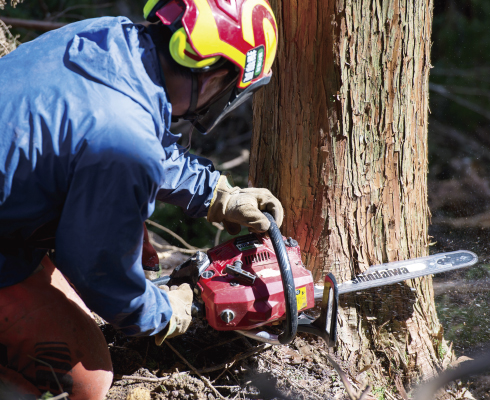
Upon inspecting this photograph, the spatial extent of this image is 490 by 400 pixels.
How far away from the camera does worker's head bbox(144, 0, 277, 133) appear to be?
157 centimetres

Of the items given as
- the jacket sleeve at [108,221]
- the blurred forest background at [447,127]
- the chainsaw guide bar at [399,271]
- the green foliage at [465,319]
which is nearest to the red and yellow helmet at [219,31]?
the jacket sleeve at [108,221]

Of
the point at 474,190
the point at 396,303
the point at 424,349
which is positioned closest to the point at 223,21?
the point at 396,303

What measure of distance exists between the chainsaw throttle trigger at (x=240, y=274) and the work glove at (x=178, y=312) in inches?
11.1

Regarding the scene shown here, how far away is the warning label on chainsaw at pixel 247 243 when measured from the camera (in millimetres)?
2240

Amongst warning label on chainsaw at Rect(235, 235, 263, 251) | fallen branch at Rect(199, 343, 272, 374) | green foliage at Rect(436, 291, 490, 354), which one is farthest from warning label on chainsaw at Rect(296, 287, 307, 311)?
green foliage at Rect(436, 291, 490, 354)

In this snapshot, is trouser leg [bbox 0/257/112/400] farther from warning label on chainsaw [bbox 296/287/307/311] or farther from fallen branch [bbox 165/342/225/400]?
warning label on chainsaw [bbox 296/287/307/311]

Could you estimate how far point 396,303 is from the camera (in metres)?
2.62

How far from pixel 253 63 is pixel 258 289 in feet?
3.48

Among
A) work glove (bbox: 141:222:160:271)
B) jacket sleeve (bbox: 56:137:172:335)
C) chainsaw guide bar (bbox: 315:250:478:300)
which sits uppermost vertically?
jacket sleeve (bbox: 56:137:172:335)

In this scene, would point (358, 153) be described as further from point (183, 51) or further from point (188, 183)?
point (183, 51)

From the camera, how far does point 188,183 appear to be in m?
2.32

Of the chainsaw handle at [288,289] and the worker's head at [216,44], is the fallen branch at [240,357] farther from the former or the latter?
the worker's head at [216,44]

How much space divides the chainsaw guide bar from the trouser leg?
4.02ft

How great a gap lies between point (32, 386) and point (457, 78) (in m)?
6.74
